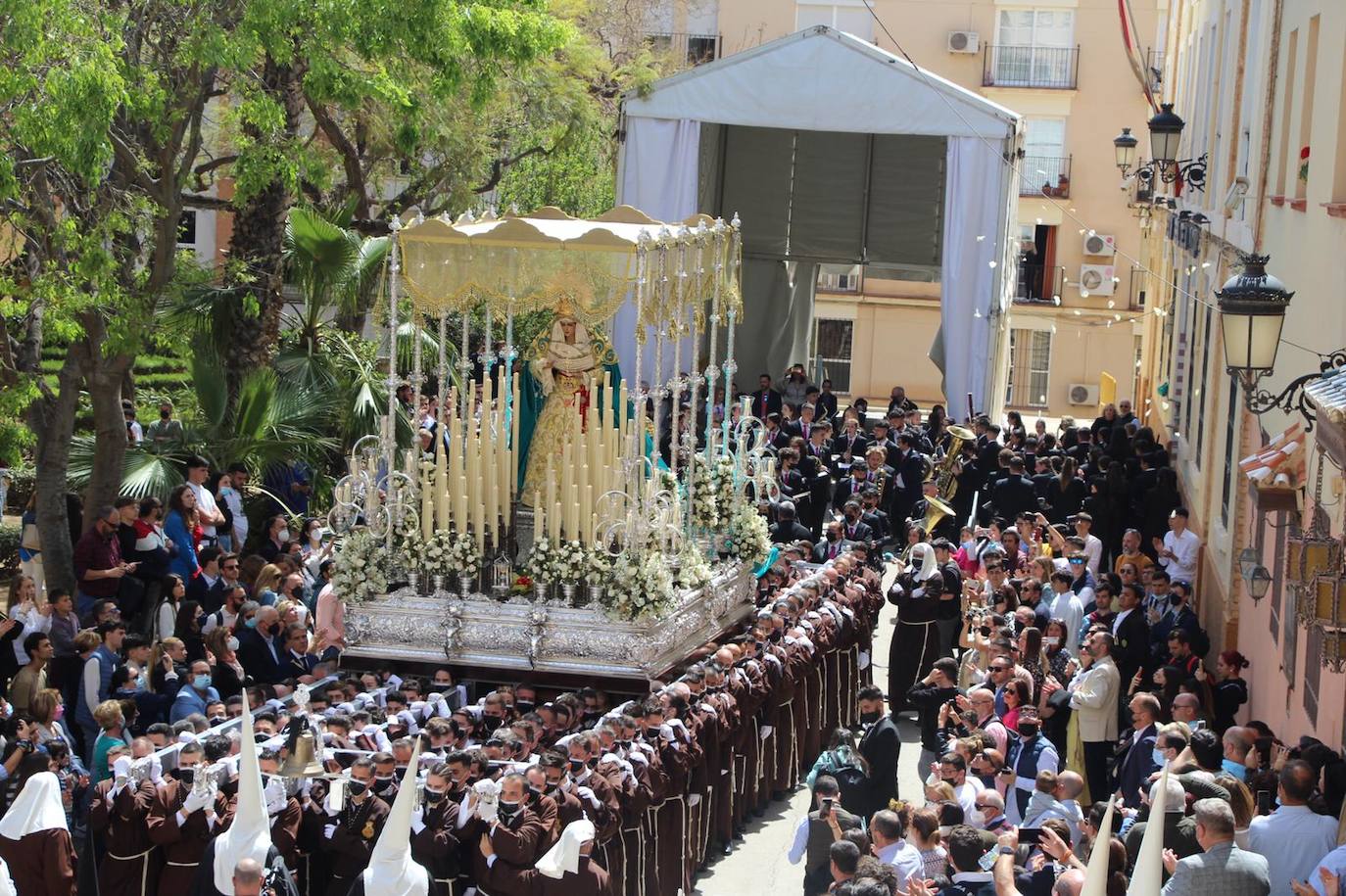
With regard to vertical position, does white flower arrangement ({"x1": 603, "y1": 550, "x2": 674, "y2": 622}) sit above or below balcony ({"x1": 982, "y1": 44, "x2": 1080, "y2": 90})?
below

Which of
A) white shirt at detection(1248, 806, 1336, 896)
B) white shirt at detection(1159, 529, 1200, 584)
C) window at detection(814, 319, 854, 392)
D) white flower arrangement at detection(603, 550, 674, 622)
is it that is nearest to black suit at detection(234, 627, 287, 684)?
white flower arrangement at detection(603, 550, 674, 622)

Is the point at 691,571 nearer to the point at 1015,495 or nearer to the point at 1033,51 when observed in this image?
the point at 1015,495

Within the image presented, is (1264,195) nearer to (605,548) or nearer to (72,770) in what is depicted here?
(605,548)

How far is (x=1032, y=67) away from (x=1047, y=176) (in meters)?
2.11

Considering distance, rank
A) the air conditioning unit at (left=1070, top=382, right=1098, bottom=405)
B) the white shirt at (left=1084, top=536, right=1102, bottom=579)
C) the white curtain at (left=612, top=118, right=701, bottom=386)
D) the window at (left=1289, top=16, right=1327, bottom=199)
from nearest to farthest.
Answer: the window at (left=1289, top=16, right=1327, bottom=199), the white shirt at (left=1084, top=536, right=1102, bottom=579), the white curtain at (left=612, top=118, right=701, bottom=386), the air conditioning unit at (left=1070, top=382, right=1098, bottom=405)

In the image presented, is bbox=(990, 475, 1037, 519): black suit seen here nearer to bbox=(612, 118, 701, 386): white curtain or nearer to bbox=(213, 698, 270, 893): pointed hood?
bbox=(612, 118, 701, 386): white curtain

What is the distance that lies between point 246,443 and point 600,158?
42.0 feet

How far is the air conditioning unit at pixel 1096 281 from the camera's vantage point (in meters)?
36.2

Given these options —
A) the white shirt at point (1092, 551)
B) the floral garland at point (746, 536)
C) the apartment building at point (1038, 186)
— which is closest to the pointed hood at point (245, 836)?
the floral garland at point (746, 536)

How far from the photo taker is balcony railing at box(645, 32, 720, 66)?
116 ft

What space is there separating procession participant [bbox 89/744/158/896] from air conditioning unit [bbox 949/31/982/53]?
2918cm

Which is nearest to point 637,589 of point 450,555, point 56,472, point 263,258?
point 450,555

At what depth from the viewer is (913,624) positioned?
52.0 feet

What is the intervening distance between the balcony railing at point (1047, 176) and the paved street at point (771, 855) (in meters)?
23.1
